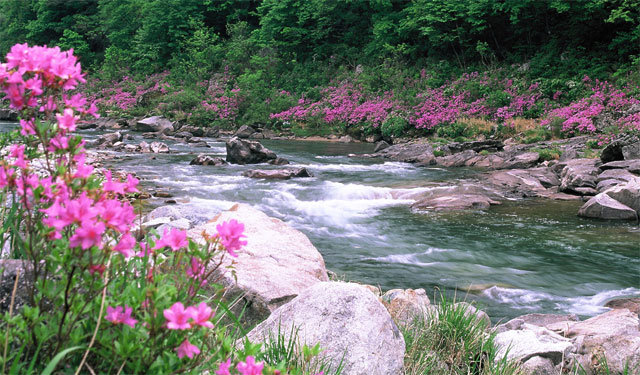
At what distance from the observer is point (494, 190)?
1231 cm

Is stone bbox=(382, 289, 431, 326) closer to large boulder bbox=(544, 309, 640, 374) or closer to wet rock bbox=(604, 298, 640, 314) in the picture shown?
large boulder bbox=(544, 309, 640, 374)

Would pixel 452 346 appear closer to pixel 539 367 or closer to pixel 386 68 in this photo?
pixel 539 367

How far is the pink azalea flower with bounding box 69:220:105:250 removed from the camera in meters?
1.08

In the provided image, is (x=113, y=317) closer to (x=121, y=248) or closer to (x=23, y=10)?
(x=121, y=248)

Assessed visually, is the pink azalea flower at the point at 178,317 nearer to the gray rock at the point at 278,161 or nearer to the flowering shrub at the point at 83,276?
the flowering shrub at the point at 83,276

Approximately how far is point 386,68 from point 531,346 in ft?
88.3

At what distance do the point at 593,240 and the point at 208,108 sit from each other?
25041 mm

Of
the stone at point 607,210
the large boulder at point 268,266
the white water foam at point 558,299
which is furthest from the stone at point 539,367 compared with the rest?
the stone at point 607,210

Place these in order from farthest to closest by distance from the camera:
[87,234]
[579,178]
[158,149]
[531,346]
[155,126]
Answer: [155,126]
[158,149]
[579,178]
[531,346]
[87,234]

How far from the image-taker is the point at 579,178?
12148 millimetres

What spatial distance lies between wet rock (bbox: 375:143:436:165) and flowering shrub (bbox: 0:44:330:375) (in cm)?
1659

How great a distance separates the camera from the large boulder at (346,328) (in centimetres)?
257

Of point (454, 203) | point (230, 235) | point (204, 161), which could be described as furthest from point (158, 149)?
point (230, 235)

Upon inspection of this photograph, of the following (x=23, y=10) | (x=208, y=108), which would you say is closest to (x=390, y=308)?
(x=208, y=108)
